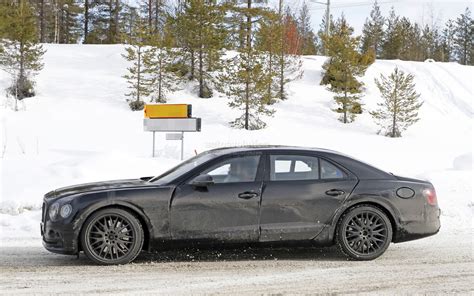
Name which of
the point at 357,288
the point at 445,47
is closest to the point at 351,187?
the point at 357,288

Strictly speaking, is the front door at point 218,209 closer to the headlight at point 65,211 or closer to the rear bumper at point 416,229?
the headlight at point 65,211

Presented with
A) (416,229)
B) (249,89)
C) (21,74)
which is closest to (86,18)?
(21,74)

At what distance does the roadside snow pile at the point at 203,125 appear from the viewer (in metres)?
17.2

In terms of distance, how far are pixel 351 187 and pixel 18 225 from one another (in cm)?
481

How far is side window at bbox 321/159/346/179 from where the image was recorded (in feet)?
22.2

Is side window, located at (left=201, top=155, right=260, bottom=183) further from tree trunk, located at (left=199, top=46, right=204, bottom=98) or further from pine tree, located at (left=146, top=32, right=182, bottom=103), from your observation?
tree trunk, located at (left=199, top=46, right=204, bottom=98)

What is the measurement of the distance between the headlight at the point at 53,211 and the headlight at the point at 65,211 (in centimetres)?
6

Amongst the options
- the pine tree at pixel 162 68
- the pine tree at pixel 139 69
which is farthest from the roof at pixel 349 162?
the pine tree at pixel 162 68

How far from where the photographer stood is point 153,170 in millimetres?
12164

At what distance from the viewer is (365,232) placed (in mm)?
6707

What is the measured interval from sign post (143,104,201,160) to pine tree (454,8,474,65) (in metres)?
51.7

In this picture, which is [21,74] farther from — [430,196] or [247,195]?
[430,196]

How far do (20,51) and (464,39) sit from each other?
48.7m

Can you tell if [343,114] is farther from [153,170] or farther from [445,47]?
[445,47]
